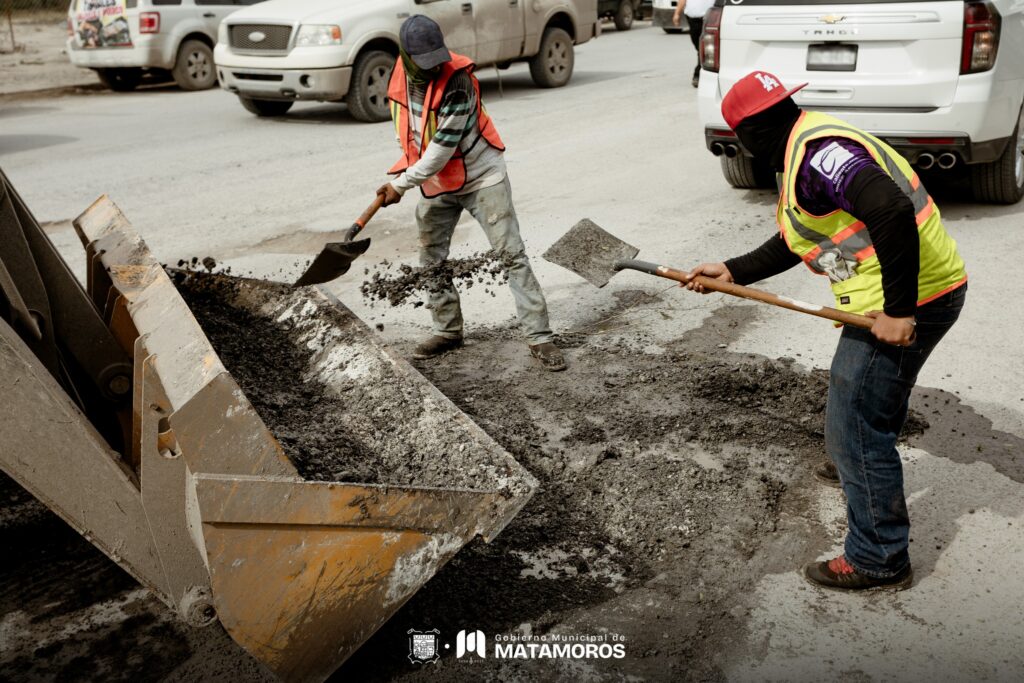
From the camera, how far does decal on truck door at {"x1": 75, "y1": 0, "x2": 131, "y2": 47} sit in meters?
15.2

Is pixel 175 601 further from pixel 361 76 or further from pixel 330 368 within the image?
pixel 361 76

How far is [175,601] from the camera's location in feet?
9.41

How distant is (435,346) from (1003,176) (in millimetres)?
4622

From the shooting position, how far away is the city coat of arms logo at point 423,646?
3092mm

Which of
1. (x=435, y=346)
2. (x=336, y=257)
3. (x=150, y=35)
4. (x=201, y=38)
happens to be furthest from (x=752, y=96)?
(x=201, y=38)

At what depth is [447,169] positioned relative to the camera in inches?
200

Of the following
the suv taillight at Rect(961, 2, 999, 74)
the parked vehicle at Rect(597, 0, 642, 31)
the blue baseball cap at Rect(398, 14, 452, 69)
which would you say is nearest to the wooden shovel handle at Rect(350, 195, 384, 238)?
the blue baseball cap at Rect(398, 14, 452, 69)

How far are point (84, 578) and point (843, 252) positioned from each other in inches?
113

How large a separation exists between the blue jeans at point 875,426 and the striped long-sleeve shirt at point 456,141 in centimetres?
235

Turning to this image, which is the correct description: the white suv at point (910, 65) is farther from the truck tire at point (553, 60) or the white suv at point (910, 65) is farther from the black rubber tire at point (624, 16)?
the black rubber tire at point (624, 16)

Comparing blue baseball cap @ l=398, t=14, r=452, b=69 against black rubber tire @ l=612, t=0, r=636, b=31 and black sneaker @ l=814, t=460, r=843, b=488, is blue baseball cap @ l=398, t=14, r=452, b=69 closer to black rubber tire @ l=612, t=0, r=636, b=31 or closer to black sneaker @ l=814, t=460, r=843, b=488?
black sneaker @ l=814, t=460, r=843, b=488

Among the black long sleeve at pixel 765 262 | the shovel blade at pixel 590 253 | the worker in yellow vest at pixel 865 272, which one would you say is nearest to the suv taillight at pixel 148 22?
the shovel blade at pixel 590 253

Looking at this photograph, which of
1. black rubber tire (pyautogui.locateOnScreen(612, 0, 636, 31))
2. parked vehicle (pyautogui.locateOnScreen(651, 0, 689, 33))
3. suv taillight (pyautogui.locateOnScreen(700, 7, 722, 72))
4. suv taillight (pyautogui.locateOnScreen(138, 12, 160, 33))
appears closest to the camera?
suv taillight (pyautogui.locateOnScreen(700, 7, 722, 72))

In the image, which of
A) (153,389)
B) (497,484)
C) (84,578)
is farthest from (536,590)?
(84,578)
